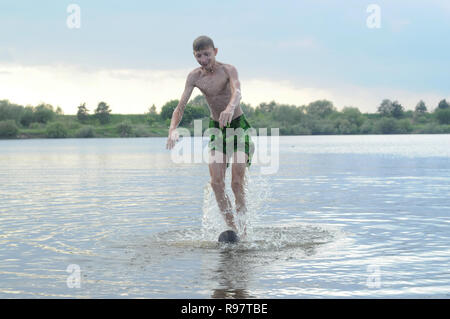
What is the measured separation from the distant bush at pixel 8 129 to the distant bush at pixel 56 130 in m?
9.88

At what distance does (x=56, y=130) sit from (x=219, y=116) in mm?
179078

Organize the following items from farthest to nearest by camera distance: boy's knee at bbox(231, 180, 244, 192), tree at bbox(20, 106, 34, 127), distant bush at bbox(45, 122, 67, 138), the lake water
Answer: tree at bbox(20, 106, 34, 127), distant bush at bbox(45, 122, 67, 138), boy's knee at bbox(231, 180, 244, 192), the lake water

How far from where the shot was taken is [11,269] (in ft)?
29.4

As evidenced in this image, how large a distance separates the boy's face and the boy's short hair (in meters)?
0.05

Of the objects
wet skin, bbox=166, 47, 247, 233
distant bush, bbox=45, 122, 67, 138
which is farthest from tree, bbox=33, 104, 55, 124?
wet skin, bbox=166, 47, 247, 233

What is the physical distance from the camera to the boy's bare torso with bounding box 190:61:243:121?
434 inches

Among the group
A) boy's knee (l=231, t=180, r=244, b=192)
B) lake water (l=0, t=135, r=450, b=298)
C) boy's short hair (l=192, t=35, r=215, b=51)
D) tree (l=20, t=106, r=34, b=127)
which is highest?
tree (l=20, t=106, r=34, b=127)

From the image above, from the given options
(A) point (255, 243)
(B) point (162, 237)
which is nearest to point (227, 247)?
(A) point (255, 243)

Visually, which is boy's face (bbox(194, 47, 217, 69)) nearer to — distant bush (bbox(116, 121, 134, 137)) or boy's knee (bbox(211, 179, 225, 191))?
boy's knee (bbox(211, 179, 225, 191))

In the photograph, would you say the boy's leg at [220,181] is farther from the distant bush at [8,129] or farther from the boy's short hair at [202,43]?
the distant bush at [8,129]

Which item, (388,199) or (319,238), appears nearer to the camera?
(319,238)

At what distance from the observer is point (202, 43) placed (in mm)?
10695
